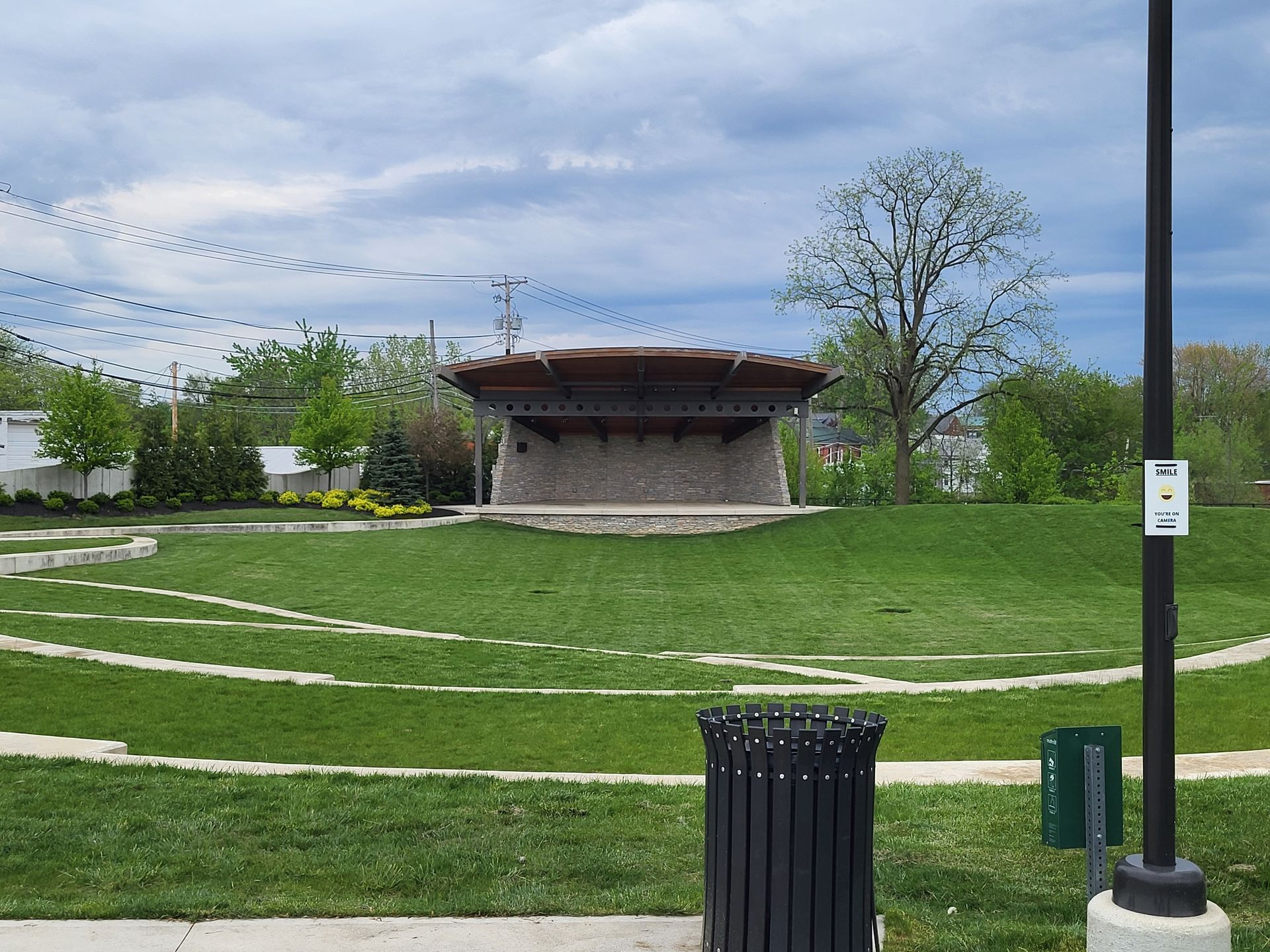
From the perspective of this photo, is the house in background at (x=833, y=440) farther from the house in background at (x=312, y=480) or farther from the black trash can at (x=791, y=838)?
the black trash can at (x=791, y=838)

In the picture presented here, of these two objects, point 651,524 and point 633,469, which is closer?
point 651,524

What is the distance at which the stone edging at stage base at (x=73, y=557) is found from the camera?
20359 mm

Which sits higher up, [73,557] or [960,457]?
[960,457]

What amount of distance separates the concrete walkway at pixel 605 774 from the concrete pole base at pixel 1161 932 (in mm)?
3366

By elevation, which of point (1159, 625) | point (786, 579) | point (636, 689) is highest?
point (1159, 625)

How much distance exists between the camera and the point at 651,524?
108 feet

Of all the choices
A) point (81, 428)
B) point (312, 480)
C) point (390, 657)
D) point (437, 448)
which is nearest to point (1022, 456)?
point (437, 448)

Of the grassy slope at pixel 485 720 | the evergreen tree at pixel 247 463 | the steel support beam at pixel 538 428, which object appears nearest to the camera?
the grassy slope at pixel 485 720

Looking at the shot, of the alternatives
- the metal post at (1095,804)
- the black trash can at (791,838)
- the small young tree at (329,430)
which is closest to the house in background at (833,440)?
the small young tree at (329,430)

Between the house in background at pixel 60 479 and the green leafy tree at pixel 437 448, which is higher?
the green leafy tree at pixel 437 448

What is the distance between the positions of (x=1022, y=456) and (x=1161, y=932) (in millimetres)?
45355

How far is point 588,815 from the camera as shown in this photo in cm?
591

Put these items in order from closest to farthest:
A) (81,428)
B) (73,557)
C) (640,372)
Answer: (73,557) < (640,372) < (81,428)

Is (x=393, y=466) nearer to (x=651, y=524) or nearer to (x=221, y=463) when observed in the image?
(x=221, y=463)
